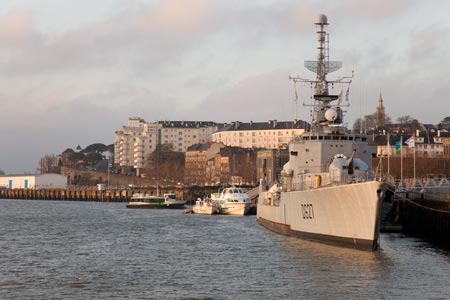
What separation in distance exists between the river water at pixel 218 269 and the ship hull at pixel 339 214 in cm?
71

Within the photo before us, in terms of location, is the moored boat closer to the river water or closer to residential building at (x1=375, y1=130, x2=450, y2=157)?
the river water

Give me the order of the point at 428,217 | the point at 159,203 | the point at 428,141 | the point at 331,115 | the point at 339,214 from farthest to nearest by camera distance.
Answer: the point at 428,141 → the point at 159,203 → the point at 331,115 → the point at 428,217 → the point at 339,214

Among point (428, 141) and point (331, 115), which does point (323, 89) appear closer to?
point (331, 115)

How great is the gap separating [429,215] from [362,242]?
14.0 meters

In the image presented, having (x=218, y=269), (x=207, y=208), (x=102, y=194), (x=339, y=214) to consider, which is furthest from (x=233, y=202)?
Answer: (x=102, y=194)

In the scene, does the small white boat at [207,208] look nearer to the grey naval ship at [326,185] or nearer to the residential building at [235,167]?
the grey naval ship at [326,185]

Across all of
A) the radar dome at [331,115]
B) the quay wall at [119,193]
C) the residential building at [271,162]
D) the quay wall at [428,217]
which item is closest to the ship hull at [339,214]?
the radar dome at [331,115]

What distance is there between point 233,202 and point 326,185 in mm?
44834

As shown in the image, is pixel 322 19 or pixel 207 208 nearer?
Result: pixel 322 19

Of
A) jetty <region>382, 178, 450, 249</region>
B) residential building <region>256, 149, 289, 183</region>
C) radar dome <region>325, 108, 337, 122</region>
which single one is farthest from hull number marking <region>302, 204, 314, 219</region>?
residential building <region>256, 149, 289, 183</region>

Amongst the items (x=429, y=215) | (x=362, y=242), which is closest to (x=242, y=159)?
(x=429, y=215)

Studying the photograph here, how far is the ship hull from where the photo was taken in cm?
3638

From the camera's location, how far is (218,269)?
34.6 metres

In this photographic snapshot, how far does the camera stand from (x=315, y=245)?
41719 mm
